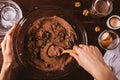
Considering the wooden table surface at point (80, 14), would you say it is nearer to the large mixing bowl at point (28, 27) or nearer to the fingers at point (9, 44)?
the large mixing bowl at point (28, 27)

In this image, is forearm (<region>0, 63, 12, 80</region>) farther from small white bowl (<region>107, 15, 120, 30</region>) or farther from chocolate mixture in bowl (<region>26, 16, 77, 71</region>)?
small white bowl (<region>107, 15, 120, 30</region>)

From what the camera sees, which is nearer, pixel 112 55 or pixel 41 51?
pixel 41 51

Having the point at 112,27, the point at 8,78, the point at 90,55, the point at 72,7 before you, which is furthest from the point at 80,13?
the point at 8,78

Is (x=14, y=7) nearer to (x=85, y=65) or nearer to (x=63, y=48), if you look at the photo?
(x=63, y=48)

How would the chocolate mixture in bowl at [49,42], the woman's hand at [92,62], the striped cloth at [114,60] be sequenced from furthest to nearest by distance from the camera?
the striped cloth at [114,60] < the chocolate mixture in bowl at [49,42] < the woman's hand at [92,62]

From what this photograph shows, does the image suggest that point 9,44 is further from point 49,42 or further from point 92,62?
point 92,62

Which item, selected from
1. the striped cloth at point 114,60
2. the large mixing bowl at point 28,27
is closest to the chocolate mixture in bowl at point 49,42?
the large mixing bowl at point 28,27

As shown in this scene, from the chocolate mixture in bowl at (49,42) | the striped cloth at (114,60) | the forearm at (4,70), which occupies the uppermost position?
the chocolate mixture in bowl at (49,42)
